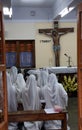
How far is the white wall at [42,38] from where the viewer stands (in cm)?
891

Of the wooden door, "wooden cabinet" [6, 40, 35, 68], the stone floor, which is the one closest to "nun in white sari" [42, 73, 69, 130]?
the stone floor

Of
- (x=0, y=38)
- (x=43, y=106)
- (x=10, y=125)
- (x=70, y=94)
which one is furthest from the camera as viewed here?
(x=70, y=94)

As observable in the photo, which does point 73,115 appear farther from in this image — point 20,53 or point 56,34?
point 20,53

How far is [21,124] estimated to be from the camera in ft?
14.4

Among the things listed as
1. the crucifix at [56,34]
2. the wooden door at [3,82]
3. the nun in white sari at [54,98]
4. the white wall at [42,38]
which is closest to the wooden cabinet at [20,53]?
the white wall at [42,38]

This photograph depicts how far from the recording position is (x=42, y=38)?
904 centimetres

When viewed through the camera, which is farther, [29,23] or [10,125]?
[29,23]

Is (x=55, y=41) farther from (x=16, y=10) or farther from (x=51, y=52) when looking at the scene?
(x=16, y=10)

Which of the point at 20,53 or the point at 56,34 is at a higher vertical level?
the point at 56,34

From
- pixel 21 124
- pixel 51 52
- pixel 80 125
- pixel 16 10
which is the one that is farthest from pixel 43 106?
pixel 16 10

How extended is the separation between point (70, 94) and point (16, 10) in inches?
143

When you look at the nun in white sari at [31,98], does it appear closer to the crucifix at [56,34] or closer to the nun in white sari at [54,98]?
the nun in white sari at [54,98]

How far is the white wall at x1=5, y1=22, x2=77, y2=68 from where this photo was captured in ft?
29.2

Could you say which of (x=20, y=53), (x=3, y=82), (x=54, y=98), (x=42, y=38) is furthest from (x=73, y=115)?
(x=20, y=53)
